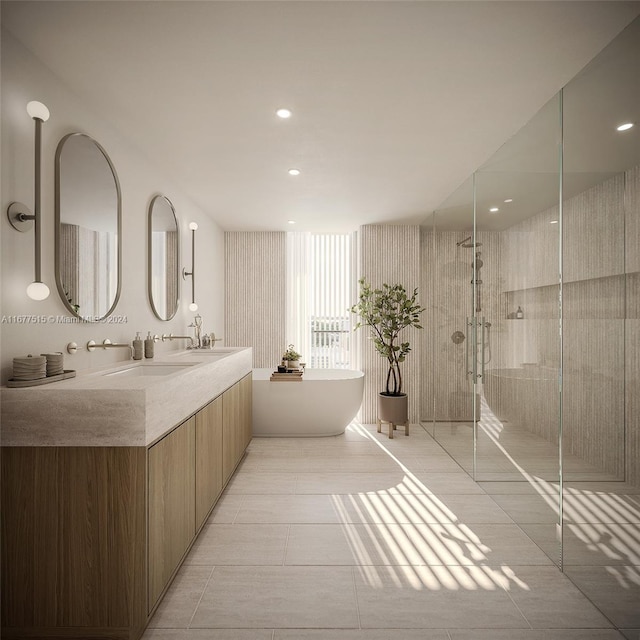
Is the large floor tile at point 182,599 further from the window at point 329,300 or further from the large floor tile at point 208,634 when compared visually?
the window at point 329,300

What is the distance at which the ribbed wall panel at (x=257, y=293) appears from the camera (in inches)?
237

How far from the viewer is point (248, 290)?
604 cm

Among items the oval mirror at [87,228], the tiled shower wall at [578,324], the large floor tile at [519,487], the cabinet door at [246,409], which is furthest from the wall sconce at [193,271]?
the large floor tile at [519,487]

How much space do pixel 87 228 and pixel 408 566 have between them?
250 centimetres

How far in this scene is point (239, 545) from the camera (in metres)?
2.50

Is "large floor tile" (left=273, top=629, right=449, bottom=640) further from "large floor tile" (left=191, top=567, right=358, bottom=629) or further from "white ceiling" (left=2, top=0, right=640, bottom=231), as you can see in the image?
"white ceiling" (left=2, top=0, right=640, bottom=231)

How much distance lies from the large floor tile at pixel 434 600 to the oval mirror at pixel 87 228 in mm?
2053

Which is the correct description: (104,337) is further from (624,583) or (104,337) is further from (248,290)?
(248,290)

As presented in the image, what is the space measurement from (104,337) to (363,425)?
141 inches

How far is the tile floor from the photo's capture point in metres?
1.82

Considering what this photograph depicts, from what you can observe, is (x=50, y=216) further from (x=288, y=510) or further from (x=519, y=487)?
(x=519, y=487)

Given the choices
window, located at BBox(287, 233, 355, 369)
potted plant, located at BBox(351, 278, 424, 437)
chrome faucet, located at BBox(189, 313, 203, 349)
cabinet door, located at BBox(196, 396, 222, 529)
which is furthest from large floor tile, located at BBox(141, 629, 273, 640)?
window, located at BBox(287, 233, 355, 369)

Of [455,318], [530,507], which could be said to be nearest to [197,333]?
[455,318]

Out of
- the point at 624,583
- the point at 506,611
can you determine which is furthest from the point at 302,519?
the point at 624,583
